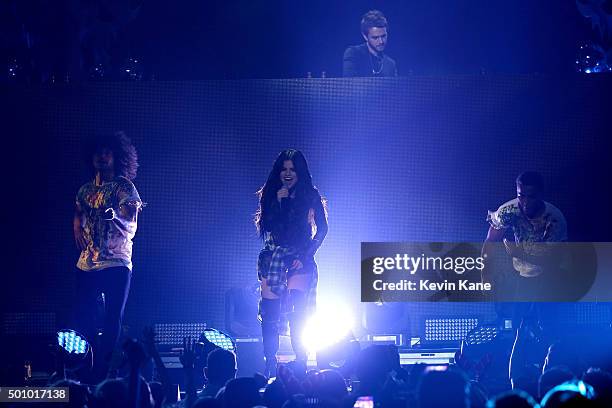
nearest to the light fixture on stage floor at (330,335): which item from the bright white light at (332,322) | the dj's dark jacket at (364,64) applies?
the bright white light at (332,322)

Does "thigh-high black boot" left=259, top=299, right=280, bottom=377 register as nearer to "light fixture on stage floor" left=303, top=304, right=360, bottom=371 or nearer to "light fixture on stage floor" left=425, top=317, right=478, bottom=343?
"light fixture on stage floor" left=303, top=304, right=360, bottom=371

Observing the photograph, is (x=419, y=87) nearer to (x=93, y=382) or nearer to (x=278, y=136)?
(x=278, y=136)

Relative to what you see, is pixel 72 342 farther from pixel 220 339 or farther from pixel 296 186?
pixel 296 186

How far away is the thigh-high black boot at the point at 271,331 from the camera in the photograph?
279 inches

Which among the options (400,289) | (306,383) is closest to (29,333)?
(400,289)

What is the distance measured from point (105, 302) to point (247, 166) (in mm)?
1823

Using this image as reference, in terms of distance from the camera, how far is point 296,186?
7.29 meters

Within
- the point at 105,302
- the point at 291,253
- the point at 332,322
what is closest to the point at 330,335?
the point at 332,322

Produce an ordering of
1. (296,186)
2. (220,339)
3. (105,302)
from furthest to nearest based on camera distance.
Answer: (105,302) → (220,339) → (296,186)

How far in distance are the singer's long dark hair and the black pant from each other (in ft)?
4.45

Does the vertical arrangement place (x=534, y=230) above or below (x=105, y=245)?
above

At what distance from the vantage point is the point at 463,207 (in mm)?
8359

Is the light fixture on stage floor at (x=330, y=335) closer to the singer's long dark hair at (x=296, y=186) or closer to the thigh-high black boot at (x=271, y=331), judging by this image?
the thigh-high black boot at (x=271, y=331)

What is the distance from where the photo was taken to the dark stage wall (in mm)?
8320
